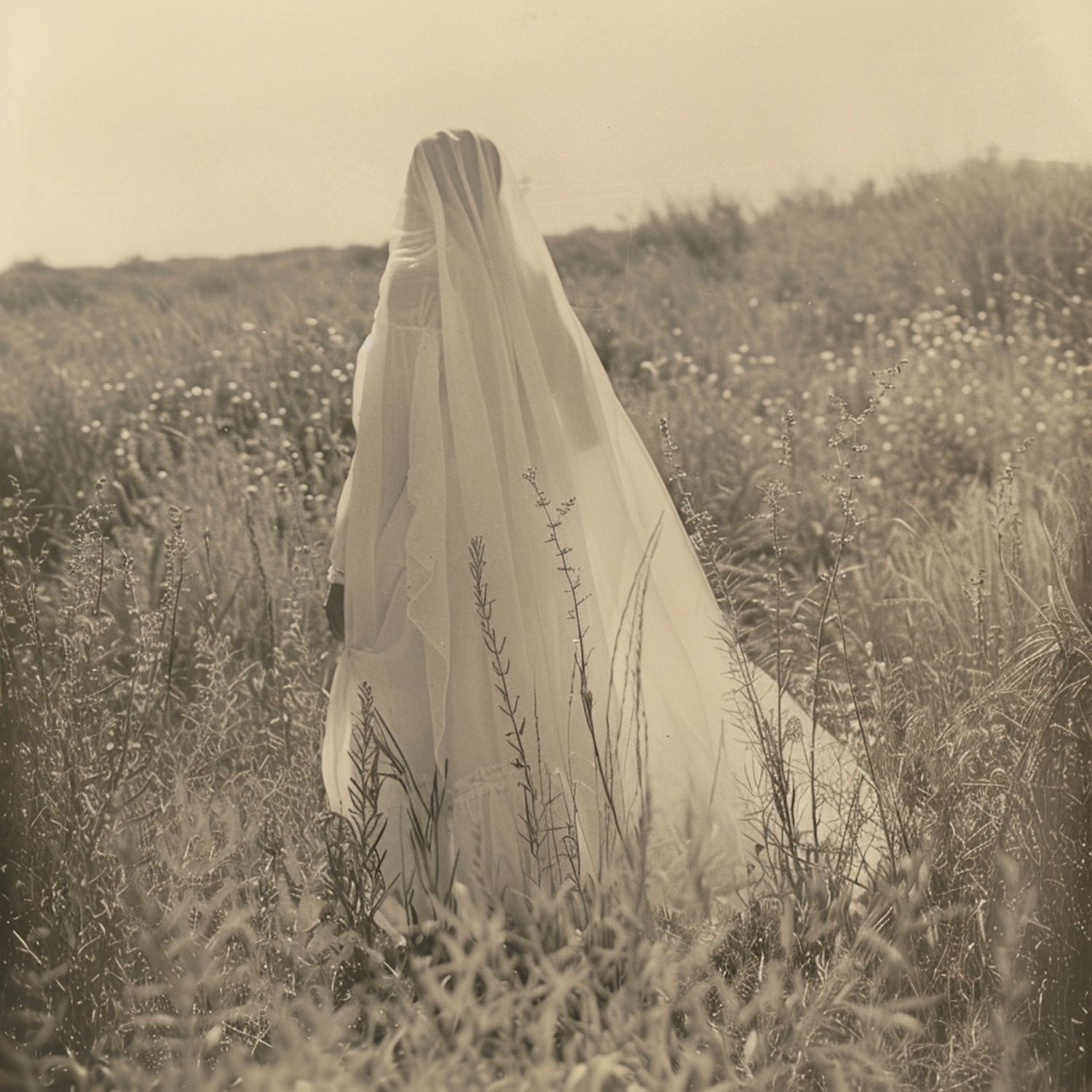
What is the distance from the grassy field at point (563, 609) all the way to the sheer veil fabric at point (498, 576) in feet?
0.54

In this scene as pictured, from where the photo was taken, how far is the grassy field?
140 centimetres

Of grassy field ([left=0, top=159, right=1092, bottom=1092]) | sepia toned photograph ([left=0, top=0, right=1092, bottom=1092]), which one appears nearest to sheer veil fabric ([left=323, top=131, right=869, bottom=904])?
sepia toned photograph ([left=0, top=0, right=1092, bottom=1092])

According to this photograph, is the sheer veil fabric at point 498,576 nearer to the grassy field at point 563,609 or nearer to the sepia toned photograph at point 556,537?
the sepia toned photograph at point 556,537

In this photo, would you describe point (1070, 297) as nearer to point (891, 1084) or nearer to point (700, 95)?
point (700, 95)

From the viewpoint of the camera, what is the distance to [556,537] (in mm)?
1852

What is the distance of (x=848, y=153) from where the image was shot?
6.87 ft

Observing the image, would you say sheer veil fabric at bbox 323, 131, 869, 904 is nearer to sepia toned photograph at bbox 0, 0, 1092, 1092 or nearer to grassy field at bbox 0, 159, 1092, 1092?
sepia toned photograph at bbox 0, 0, 1092, 1092

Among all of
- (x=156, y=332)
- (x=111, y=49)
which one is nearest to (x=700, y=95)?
(x=111, y=49)

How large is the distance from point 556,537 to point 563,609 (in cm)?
13

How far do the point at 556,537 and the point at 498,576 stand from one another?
123mm

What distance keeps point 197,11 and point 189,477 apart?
3.54ft

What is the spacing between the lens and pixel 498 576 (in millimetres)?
1834

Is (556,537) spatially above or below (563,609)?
above

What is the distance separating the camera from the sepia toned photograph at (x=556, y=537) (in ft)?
5.15
